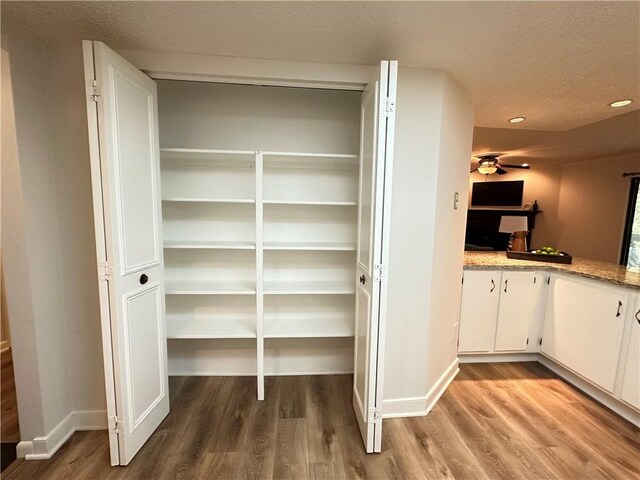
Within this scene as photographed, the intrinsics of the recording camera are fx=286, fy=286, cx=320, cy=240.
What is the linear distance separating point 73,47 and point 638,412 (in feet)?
14.0

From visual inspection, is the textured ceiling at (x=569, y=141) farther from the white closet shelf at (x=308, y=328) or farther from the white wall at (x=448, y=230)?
the white closet shelf at (x=308, y=328)

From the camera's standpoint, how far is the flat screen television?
6.09 metres

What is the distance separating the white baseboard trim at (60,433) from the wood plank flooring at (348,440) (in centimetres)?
4

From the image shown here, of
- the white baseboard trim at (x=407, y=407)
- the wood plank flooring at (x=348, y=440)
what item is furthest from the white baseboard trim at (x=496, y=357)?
the white baseboard trim at (x=407, y=407)

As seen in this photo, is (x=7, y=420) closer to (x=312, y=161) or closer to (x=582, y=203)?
(x=312, y=161)

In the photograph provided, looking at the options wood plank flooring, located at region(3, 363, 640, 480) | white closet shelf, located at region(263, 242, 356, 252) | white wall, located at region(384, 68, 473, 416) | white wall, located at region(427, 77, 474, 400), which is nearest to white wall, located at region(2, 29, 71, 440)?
wood plank flooring, located at region(3, 363, 640, 480)

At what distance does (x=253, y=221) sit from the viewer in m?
2.35

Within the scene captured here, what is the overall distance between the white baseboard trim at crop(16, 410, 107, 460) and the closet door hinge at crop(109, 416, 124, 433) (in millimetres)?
397

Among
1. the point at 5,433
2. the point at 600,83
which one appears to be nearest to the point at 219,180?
the point at 5,433

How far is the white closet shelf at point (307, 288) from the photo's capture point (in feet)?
7.08

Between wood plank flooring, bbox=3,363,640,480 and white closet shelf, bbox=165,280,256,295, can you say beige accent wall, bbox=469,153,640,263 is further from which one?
white closet shelf, bbox=165,280,256,295

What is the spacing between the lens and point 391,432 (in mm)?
1882

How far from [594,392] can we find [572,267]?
1018mm

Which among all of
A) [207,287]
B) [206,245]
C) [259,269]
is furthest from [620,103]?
[207,287]
